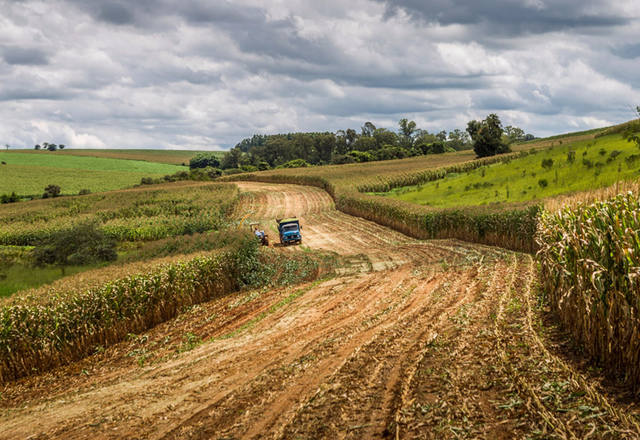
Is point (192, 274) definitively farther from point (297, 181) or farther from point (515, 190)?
point (297, 181)

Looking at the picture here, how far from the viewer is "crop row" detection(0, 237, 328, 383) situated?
1082 cm

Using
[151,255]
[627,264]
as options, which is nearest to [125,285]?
[151,255]

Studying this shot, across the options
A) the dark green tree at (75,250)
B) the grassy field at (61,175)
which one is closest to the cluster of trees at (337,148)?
the grassy field at (61,175)

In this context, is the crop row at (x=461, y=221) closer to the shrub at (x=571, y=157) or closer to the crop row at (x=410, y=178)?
the shrub at (x=571, y=157)

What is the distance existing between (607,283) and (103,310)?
1239 cm

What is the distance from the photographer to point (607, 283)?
7.05 meters

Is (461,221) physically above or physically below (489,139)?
below

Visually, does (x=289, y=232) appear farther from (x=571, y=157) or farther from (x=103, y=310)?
(x=571, y=157)

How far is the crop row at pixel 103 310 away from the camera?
10820 millimetres

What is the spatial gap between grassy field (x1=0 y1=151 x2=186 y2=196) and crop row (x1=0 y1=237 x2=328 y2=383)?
217ft

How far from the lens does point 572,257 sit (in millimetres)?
8469

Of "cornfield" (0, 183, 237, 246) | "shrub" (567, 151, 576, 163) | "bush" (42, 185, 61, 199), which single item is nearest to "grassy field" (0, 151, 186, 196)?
"bush" (42, 185, 61, 199)

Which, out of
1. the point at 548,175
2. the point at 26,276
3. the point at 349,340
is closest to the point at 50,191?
the point at 26,276

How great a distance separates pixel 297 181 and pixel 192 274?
164ft
